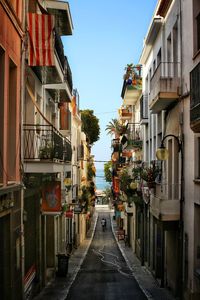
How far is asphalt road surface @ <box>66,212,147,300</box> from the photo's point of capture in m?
18.5

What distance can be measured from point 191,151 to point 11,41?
6.49 m

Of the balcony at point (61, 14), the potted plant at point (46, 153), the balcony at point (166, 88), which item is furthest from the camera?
the balcony at point (61, 14)

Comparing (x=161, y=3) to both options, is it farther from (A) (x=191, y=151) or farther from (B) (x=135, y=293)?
(B) (x=135, y=293)

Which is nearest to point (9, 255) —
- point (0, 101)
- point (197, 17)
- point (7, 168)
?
point (7, 168)

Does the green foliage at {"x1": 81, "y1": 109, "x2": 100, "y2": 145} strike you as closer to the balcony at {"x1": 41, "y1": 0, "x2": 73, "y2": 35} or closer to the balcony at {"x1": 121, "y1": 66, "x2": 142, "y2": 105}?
the balcony at {"x1": 121, "y1": 66, "x2": 142, "y2": 105}

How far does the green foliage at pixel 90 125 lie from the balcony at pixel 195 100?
2337 inches

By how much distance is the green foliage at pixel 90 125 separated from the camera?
2813 inches

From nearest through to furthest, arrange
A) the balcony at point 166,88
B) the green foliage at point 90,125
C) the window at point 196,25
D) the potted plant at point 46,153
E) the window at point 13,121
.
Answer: the window at point 13,121 < the window at point 196,25 < the potted plant at point 46,153 < the balcony at point 166,88 < the green foliage at point 90,125

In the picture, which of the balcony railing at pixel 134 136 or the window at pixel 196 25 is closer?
the window at pixel 196 25

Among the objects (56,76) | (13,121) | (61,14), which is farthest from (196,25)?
(61,14)

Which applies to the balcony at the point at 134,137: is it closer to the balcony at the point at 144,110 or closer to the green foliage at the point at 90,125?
the balcony at the point at 144,110

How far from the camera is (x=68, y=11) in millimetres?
21203

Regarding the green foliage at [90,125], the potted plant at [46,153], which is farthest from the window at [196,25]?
the green foliage at [90,125]

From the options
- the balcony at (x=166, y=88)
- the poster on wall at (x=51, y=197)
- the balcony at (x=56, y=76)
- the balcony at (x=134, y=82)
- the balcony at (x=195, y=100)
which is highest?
the balcony at (x=134, y=82)
